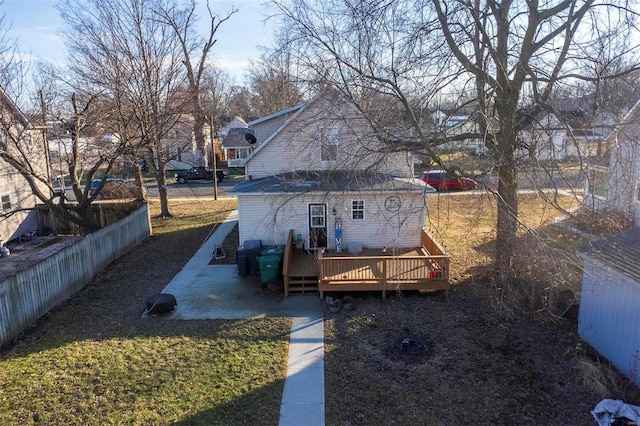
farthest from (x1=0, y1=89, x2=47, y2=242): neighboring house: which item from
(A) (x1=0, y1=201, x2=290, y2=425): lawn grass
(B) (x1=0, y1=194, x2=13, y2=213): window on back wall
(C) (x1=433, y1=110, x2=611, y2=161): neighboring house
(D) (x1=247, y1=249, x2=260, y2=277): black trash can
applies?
(C) (x1=433, y1=110, x2=611, y2=161): neighboring house

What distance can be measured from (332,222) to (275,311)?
15.9 ft

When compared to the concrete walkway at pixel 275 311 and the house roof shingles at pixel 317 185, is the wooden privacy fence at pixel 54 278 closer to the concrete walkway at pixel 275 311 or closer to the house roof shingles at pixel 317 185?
the concrete walkway at pixel 275 311

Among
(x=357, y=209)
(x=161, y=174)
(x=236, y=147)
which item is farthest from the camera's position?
(x=236, y=147)

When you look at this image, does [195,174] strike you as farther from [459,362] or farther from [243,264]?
[459,362]

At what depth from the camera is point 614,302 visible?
7953mm

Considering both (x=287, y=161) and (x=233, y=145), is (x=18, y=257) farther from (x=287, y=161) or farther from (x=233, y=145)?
(x=233, y=145)

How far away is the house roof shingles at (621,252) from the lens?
7709 millimetres

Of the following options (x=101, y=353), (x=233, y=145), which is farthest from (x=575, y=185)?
(x=233, y=145)

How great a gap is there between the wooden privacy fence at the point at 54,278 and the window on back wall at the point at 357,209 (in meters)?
8.57

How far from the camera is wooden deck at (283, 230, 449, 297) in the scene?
440 inches

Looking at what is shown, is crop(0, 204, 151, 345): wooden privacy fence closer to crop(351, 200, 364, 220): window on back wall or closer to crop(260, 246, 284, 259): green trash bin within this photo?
crop(260, 246, 284, 259): green trash bin

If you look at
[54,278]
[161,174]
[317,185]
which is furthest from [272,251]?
[161,174]

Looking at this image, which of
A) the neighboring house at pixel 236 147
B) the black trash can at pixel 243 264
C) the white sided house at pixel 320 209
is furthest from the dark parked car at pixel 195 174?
the black trash can at pixel 243 264

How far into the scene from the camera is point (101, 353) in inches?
337
